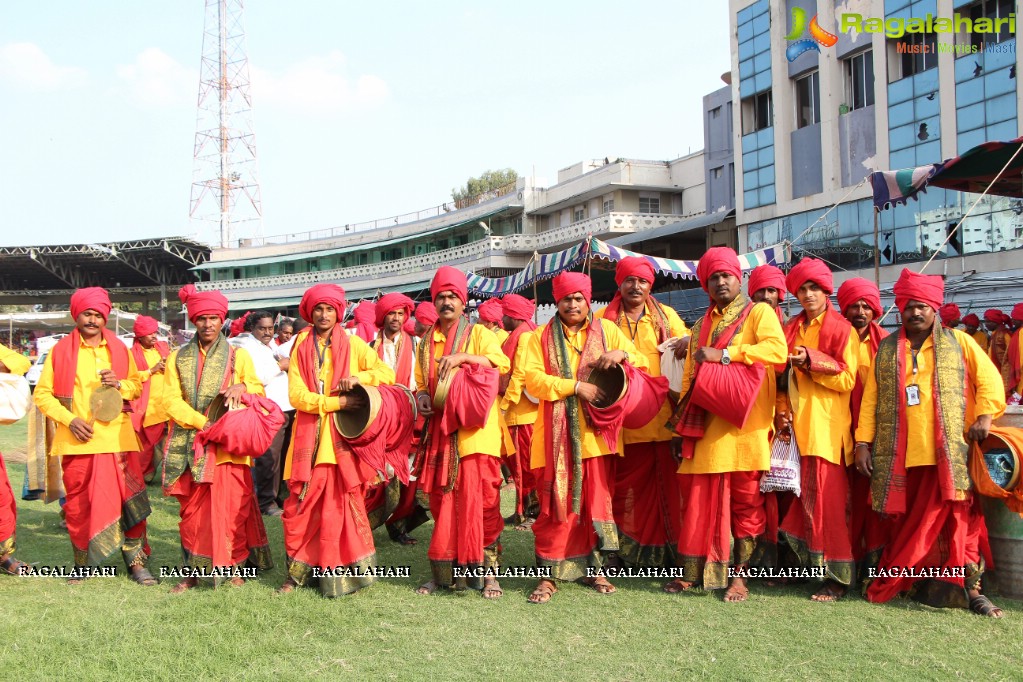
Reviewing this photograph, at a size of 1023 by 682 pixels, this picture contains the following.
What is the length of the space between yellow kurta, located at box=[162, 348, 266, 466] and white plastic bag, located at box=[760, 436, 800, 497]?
3.42 meters

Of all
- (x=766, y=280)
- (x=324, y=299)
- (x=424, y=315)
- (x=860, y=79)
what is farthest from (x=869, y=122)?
(x=324, y=299)

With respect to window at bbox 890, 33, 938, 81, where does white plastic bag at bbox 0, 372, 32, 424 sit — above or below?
below

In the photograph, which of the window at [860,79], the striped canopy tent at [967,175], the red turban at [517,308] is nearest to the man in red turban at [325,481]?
the red turban at [517,308]

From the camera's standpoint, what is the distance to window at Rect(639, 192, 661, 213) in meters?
35.9

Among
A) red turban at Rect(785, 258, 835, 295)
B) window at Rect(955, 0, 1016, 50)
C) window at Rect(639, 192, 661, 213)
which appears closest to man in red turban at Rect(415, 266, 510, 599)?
red turban at Rect(785, 258, 835, 295)

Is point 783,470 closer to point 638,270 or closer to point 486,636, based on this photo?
point 638,270

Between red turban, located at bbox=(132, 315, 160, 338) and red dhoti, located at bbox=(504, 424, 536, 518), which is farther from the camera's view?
red turban, located at bbox=(132, 315, 160, 338)

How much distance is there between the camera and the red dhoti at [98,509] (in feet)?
18.9

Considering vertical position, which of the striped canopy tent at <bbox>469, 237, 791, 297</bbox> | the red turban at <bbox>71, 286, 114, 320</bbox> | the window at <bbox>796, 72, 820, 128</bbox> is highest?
the window at <bbox>796, 72, 820, 128</bbox>

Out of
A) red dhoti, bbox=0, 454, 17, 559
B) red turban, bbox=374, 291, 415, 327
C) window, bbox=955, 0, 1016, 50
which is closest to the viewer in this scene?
red dhoti, bbox=0, 454, 17, 559

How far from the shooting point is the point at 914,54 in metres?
23.1

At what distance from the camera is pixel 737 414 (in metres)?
5.02

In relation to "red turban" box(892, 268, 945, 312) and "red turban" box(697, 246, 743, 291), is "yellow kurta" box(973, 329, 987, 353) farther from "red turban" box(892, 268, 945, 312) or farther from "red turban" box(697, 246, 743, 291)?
"red turban" box(697, 246, 743, 291)

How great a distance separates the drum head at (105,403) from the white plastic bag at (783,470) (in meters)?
4.38
